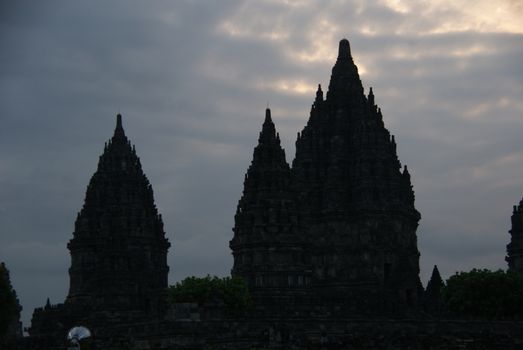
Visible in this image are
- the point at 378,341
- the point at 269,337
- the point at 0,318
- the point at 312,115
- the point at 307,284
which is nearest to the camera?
the point at 378,341

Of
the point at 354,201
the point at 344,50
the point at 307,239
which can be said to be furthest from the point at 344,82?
the point at 307,239

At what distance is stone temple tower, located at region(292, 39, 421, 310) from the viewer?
388 ft

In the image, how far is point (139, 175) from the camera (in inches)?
5276

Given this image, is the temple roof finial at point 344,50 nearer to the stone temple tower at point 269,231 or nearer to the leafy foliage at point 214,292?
the stone temple tower at point 269,231

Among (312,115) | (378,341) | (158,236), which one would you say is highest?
(312,115)

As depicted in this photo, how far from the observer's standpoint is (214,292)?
9994 centimetres

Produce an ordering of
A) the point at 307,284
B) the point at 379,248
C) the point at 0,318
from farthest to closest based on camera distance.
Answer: the point at 379,248 < the point at 307,284 < the point at 0,318

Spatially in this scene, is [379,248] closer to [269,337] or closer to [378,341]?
[269,337]

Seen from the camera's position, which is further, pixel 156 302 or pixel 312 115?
pixel 312 115

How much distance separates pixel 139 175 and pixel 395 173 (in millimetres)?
28468

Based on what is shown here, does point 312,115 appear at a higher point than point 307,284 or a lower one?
higher

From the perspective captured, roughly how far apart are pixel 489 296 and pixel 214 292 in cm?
2412

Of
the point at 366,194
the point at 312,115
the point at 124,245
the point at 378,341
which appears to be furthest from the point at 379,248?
the point at 378,341

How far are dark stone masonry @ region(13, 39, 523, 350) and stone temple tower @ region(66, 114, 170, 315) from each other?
0.49 ft
